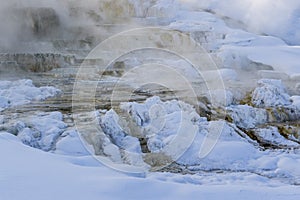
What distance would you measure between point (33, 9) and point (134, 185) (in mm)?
14778

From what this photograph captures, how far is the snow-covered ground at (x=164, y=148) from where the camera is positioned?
315 cm

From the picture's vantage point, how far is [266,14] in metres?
16.5

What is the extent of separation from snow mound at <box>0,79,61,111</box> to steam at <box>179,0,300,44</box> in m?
10.2

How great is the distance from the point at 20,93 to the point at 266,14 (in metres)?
11.8

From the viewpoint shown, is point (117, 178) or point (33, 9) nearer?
point (117, 178)

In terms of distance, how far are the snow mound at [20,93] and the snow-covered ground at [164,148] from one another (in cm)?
2

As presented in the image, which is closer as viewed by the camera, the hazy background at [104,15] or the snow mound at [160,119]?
the snow mound at [160,119]

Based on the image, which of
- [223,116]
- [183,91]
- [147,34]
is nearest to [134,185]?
[223,116]

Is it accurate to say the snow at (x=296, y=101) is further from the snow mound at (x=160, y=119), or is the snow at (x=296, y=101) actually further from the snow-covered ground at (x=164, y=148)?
the snow mound at (x=160, y=119)

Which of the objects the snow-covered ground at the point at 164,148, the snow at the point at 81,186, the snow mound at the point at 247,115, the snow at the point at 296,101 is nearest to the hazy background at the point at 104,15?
the snow-covered ground at the point at 164,148

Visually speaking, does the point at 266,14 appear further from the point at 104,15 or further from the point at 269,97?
the point at 269,97

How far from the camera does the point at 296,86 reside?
9.84 metres

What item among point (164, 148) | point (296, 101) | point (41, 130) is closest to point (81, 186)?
point (164, 148)

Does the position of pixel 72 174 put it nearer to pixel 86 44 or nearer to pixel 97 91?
pixel 97 91
